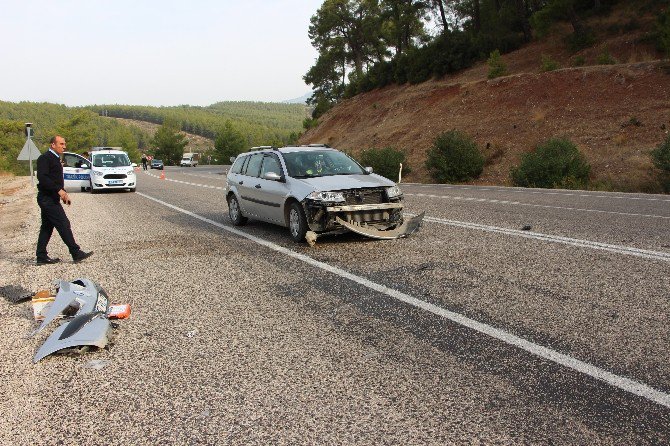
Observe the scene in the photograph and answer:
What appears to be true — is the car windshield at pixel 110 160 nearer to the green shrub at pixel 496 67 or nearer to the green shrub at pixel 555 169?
the green shrub at pixel 555 169

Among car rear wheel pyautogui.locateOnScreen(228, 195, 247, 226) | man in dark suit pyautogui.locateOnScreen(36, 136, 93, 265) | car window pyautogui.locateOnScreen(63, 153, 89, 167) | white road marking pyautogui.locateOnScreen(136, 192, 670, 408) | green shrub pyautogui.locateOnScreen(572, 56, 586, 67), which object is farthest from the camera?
green shrub pyautogui.locateOnScreen(572, 56, 586, 67)

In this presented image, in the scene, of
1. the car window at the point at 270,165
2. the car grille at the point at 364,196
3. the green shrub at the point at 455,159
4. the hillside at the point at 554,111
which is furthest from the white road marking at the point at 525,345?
the green shrub at the point at 455,159

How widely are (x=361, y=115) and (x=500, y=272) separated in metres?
50.5

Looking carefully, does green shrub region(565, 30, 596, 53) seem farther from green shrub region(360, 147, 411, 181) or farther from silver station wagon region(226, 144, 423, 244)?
silver station wagon region(226, 144, 423, 244)

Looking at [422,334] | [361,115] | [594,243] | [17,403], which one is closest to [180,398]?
[17,403]

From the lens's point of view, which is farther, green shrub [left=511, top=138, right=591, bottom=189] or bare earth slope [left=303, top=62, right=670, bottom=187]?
bare earth slope [left=303, top=62, right=670, bottom=187]

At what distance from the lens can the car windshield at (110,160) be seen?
81.2 ft

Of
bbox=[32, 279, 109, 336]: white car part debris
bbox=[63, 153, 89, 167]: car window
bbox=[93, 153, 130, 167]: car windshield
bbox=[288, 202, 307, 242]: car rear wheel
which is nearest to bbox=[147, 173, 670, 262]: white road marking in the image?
bbox=[288, 202, 307, 242]: car rear wheel

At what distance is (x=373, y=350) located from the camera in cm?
438

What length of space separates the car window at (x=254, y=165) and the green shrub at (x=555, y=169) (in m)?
15.3

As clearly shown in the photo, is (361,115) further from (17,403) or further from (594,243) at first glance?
(17,403)

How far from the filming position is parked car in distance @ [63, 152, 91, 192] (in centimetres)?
2492

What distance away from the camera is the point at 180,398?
368cm

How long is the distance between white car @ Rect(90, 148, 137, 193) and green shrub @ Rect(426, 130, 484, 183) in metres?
14.4
